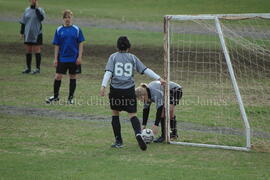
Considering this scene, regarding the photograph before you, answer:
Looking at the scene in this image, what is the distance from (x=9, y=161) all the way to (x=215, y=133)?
422 cm

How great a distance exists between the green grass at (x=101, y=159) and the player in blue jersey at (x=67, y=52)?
9.60 ft

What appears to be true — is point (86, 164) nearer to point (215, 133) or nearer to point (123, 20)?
point (215, 133)

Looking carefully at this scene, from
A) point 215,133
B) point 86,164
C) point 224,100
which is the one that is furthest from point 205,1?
point 86,164

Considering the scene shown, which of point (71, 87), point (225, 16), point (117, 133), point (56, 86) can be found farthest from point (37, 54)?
point (225, 16)

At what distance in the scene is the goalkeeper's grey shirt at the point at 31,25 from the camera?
19.1 metres

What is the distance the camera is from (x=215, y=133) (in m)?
12.3

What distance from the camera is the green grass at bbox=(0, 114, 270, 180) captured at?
9141mm

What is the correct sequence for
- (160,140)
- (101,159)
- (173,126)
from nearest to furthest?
(101,159) < (160,140) < (173,126)

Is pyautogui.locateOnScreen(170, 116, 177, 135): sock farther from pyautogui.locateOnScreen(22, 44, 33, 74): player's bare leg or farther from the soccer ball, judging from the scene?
pyautogui.locateOnScreen(22, 44, 33, 74): player's bare leg

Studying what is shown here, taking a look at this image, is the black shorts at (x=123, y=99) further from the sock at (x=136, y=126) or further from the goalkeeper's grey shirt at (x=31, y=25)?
the goalkeeper's grey shirt at (x=31, y=25)

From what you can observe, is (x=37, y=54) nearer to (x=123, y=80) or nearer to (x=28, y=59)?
(x=28, y=59)

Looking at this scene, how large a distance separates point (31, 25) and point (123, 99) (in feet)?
30.1

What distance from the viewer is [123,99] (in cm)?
1067

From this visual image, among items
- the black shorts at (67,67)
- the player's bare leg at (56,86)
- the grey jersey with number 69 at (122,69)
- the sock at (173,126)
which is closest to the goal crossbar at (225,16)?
the grey jersey with number 69 at (122,69)
